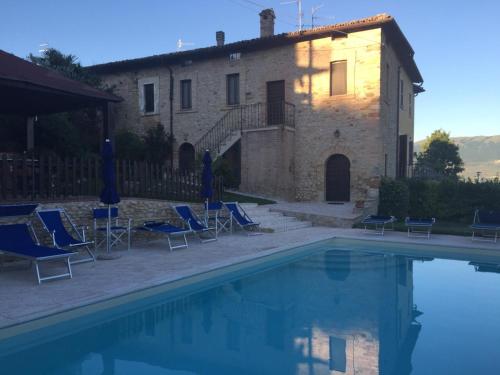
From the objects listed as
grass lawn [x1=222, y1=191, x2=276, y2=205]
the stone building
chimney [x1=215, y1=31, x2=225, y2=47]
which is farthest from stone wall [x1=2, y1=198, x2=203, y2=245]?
chimney [x1=215, y1=31, x2=225, y2=47]

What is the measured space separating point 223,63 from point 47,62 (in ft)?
27.5

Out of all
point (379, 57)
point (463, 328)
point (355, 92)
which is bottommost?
point (463, 328)

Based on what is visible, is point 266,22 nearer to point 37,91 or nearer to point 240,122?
point 240,122

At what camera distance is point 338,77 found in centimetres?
1689

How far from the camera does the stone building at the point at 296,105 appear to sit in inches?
639

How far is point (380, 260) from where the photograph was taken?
8977 millimetres

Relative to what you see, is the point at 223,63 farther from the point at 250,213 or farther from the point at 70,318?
the point at 70,318

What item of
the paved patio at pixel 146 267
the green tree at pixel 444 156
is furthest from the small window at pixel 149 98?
the green tree at pixel 444 156

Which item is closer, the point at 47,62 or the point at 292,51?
the point at 292,51

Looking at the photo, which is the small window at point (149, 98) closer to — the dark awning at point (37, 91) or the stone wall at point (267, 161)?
the stone wall at point (267, 161)

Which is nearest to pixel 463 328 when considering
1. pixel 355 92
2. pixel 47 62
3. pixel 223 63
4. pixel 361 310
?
pixel 361 310

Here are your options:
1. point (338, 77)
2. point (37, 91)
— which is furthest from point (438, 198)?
point (37, 91)

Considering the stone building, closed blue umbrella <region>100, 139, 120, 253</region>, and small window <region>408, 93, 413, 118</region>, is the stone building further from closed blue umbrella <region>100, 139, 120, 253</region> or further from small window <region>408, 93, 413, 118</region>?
closed blue umbrella <region>100, 139, 120, 253</region>

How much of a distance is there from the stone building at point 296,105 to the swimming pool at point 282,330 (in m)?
7.83
